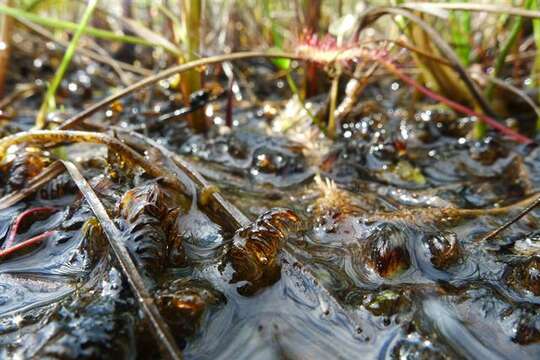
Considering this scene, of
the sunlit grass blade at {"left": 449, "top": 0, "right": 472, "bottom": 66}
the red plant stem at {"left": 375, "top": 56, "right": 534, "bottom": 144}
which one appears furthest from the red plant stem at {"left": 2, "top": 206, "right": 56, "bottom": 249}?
the sunlit grass blade at {"left": 449, "top": 0, "right": 472, "bottom": 66}

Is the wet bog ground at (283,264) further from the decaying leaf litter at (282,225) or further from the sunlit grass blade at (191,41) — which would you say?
the sunlit grass blade at (191,41)

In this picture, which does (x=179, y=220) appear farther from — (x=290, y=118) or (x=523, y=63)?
(x=523, y=63)

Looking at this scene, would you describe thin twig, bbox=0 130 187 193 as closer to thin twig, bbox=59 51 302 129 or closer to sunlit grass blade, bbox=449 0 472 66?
thin twig, bbox=59 51 302 129

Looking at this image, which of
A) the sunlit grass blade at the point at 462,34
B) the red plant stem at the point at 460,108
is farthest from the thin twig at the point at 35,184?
the sunlit grass blade at the point at 462,34

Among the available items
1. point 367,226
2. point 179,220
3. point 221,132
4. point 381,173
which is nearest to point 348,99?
point 381,173

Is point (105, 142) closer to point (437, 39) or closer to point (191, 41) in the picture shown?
point (191, 41)

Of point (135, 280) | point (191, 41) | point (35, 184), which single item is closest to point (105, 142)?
point (35, 184)
